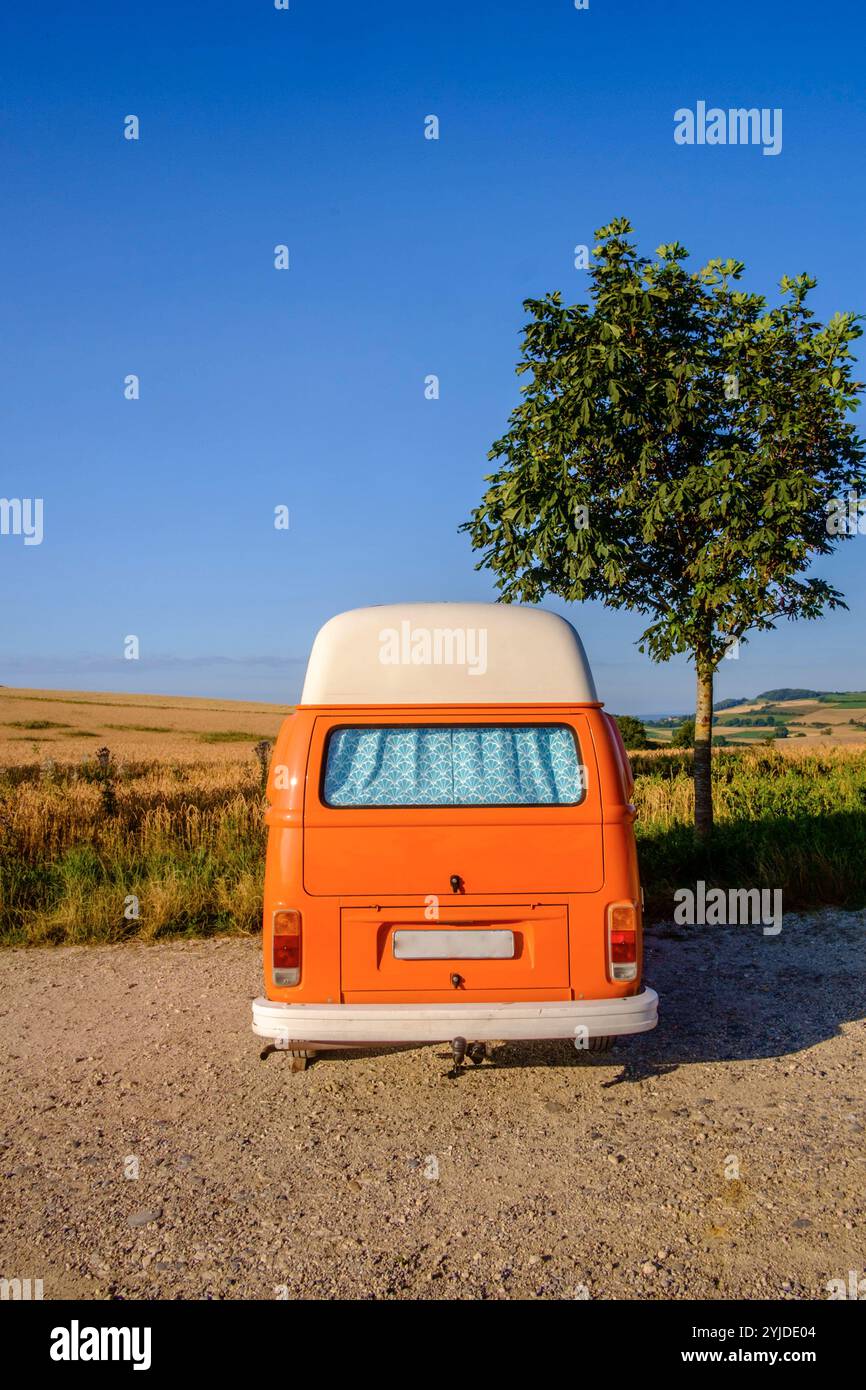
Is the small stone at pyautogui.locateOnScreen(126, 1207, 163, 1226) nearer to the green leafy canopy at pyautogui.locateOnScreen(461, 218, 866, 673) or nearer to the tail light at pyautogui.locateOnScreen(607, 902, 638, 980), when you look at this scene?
the tail light at pyautogui.locateOnScreen(607, 902, 638, 980)

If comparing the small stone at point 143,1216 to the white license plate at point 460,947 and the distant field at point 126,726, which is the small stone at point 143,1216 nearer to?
the white license plate at point 460,947

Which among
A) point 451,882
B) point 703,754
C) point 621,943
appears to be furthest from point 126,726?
point 621,943

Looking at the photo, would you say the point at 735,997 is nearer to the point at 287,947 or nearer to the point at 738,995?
the point at 738,995

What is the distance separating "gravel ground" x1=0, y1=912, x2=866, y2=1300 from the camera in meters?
3.27

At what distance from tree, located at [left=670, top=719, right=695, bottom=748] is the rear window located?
89.9 feet

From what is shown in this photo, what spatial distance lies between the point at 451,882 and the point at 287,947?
831 millimetres

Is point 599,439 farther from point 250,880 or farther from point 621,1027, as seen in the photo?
point 621,1027

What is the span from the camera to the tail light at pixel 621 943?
4.50 meters

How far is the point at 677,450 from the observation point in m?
9.85

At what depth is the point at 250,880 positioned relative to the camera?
29.1 feet

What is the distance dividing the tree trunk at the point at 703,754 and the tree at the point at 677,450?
349mm
